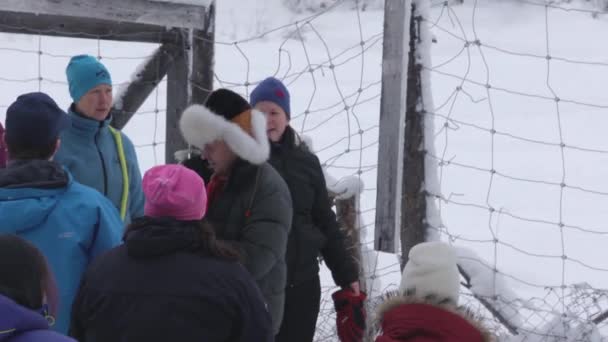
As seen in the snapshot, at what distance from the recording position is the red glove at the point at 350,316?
3.35 m

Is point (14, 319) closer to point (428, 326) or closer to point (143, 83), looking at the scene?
point (428, 326)

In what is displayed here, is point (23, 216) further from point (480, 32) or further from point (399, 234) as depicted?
point (480, 32)

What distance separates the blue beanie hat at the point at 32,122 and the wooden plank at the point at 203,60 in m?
1.44

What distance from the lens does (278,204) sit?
279cm

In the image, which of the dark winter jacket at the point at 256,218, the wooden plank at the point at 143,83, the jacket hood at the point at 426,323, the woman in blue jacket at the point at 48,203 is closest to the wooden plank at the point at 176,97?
the wooden plank at the point at 143,83

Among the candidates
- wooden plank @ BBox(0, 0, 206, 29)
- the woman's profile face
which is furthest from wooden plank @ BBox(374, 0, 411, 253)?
wooden plank @ BBox(0, 0, 206, 29)

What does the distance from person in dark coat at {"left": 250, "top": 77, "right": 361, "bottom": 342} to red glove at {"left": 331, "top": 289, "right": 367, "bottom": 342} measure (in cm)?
3

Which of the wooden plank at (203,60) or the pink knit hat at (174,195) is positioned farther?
the wooden plank at (203,60)

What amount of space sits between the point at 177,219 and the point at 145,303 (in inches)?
8.6

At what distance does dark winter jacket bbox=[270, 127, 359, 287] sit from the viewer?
3.16 meters

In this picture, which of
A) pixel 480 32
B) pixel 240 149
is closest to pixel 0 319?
pixel 240 149

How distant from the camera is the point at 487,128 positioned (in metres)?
12.4

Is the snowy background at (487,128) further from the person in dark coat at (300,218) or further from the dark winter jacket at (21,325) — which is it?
the dark winter jacket at (21,325)

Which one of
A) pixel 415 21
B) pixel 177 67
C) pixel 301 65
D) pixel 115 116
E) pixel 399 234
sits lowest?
pixel 301 65
